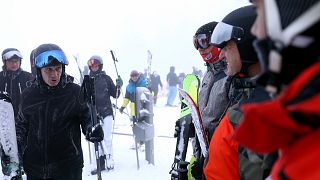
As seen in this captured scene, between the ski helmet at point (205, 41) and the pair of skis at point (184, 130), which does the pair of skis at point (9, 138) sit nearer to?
the pair of skis at point (184, 130)

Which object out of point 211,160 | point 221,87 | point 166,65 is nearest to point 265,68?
point 211,160

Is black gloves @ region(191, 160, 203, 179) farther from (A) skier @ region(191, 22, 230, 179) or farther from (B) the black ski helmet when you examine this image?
(B) the black ski helmet

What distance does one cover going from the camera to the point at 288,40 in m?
0.86

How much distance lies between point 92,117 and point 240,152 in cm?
214

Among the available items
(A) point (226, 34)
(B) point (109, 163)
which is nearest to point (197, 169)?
(A) point (226, 34)

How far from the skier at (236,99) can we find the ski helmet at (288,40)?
32cm

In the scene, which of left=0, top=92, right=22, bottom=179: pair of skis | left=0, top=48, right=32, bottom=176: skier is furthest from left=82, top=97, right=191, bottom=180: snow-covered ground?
left=0, top=92, right=22, bottom=179: pair of skis

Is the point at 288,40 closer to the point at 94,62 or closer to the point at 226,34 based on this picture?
the point at 226,34

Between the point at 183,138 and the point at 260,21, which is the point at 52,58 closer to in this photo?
the point at 183,138

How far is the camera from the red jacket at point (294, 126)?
2.58 ft

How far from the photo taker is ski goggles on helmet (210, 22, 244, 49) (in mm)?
2006

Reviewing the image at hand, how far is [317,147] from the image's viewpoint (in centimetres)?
80

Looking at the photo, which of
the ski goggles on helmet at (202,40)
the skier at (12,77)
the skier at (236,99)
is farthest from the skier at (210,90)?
the skier at (12,77)

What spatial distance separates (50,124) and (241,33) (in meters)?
1.99
